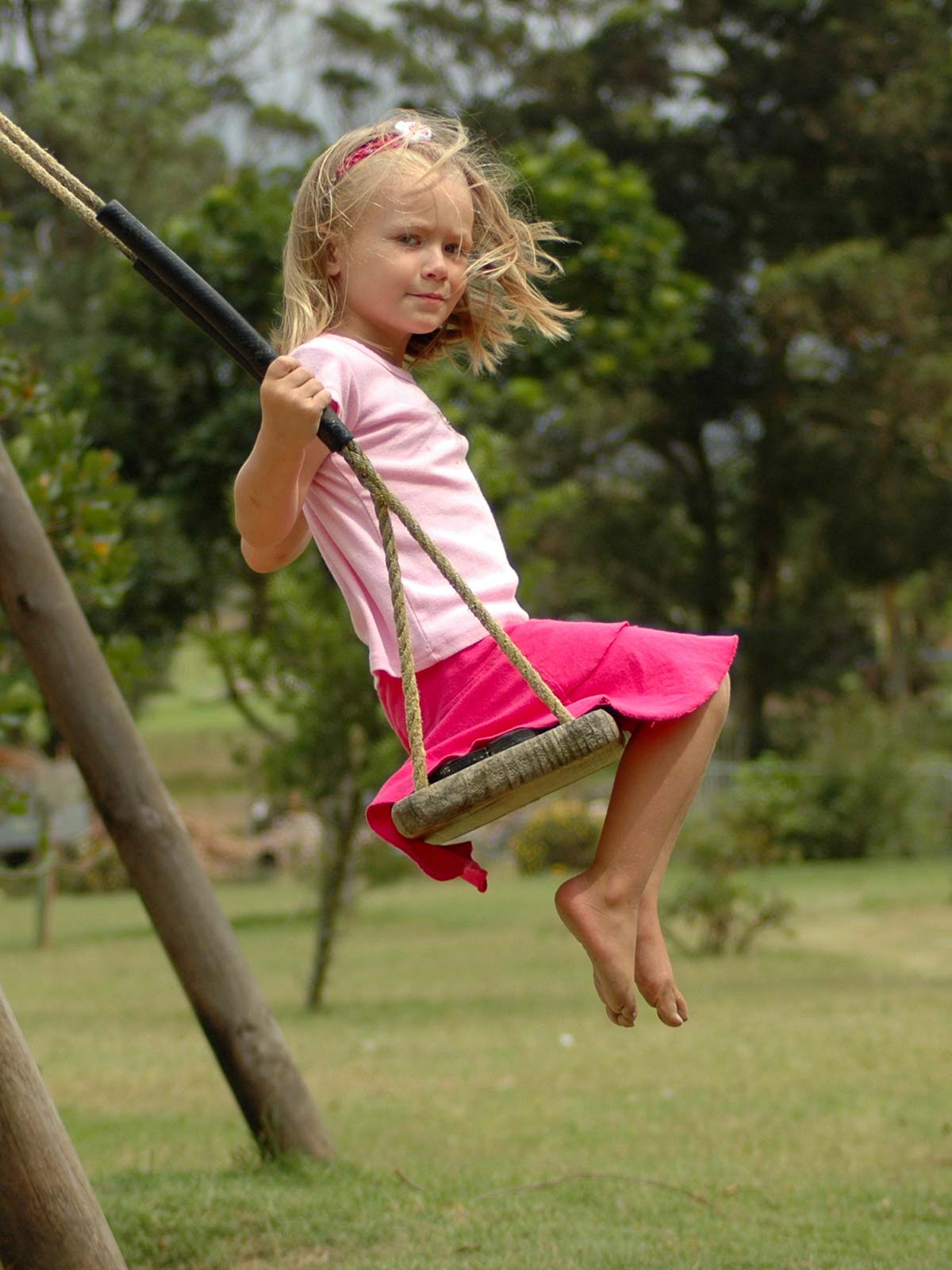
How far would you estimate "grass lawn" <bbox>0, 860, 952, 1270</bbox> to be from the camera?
4000 mm

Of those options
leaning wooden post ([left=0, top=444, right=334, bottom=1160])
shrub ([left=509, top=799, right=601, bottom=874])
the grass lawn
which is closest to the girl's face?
leaning wooden post ([left=0, top=444, right=334, bottom=1160])

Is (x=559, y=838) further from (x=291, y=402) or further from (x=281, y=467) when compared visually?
(x=291, y=402)

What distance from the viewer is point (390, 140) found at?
2588 mm

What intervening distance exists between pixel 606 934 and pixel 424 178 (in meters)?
1.24

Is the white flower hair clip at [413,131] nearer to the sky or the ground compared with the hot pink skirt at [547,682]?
nearer to the sky

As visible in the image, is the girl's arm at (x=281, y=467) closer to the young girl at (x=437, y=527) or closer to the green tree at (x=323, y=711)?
the young girl at (x=437, y=527)

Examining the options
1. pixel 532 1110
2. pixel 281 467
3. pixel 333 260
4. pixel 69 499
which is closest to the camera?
pixel 281 467

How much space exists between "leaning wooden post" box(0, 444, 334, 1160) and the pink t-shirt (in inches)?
75.6

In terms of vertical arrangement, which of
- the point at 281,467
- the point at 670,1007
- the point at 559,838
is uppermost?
the point at 281,467

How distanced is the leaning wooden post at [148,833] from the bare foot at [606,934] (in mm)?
2308

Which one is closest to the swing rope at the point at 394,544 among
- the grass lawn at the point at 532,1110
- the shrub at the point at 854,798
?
the grass lawn at the point at 532,1110

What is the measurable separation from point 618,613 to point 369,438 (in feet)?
81.7

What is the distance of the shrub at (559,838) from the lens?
18.6m

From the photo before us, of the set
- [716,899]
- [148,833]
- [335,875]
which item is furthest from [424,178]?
[716,899]
